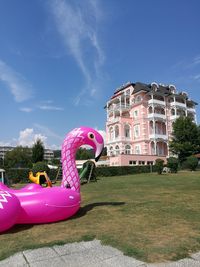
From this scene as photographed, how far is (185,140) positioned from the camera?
49.8m

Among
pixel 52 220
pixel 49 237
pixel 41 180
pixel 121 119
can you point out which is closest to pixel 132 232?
pixel 49 237

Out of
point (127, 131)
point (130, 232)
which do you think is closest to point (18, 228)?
point (130, 232)

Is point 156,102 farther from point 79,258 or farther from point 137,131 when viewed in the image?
point 79,258

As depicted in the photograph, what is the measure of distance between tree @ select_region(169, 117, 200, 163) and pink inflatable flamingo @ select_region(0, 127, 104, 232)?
1645 inches

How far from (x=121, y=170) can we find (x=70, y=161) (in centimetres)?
3019

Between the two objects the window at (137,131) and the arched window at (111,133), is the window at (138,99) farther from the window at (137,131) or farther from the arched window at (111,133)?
the arched window at (111,133)

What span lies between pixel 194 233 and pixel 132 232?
1.48 metres

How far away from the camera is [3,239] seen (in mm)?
6766

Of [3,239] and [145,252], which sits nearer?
[145,252]

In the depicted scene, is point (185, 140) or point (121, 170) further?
point (185, 140)

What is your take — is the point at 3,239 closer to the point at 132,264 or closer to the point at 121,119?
the point at 132,264

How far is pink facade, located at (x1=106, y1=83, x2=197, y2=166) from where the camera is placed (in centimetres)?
5738

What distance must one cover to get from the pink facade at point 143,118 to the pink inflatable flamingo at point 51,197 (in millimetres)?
45092

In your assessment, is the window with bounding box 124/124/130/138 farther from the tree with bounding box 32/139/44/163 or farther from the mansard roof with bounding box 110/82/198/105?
the tree with bounding box 32/139/44/163
